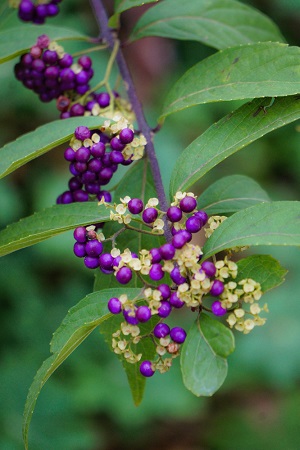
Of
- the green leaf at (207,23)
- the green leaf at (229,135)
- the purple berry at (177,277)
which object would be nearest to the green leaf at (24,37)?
the green leaf at (207,23)

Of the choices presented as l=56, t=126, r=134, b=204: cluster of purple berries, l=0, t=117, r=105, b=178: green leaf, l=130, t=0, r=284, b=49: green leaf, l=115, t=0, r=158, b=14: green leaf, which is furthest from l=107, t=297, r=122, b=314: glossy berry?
l=130, t=0, r=284, b=49: green leaf

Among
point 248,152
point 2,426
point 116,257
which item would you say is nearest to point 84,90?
point 116,257

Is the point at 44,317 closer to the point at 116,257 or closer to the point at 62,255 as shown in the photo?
the point at 62,255

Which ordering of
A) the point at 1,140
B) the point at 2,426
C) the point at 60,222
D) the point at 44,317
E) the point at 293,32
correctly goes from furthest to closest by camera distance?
the point at 293,32
the point at 1,140
the point at 44,317
the point at 2,426
the point at 60,222

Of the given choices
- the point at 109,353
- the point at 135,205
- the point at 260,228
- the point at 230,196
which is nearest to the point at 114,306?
the point at 135,205

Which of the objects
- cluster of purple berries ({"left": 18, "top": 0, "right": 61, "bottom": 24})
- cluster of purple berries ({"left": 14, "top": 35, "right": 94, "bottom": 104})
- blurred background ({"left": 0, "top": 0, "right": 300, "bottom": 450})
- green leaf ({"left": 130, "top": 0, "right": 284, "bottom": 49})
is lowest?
blurred background ({"left": 0, "top": 0, "right": 300, "bottom": 450})

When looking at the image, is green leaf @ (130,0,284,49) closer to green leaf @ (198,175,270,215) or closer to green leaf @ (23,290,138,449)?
green leaf @ (198,175,270,215)

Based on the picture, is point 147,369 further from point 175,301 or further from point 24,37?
point 24,37
